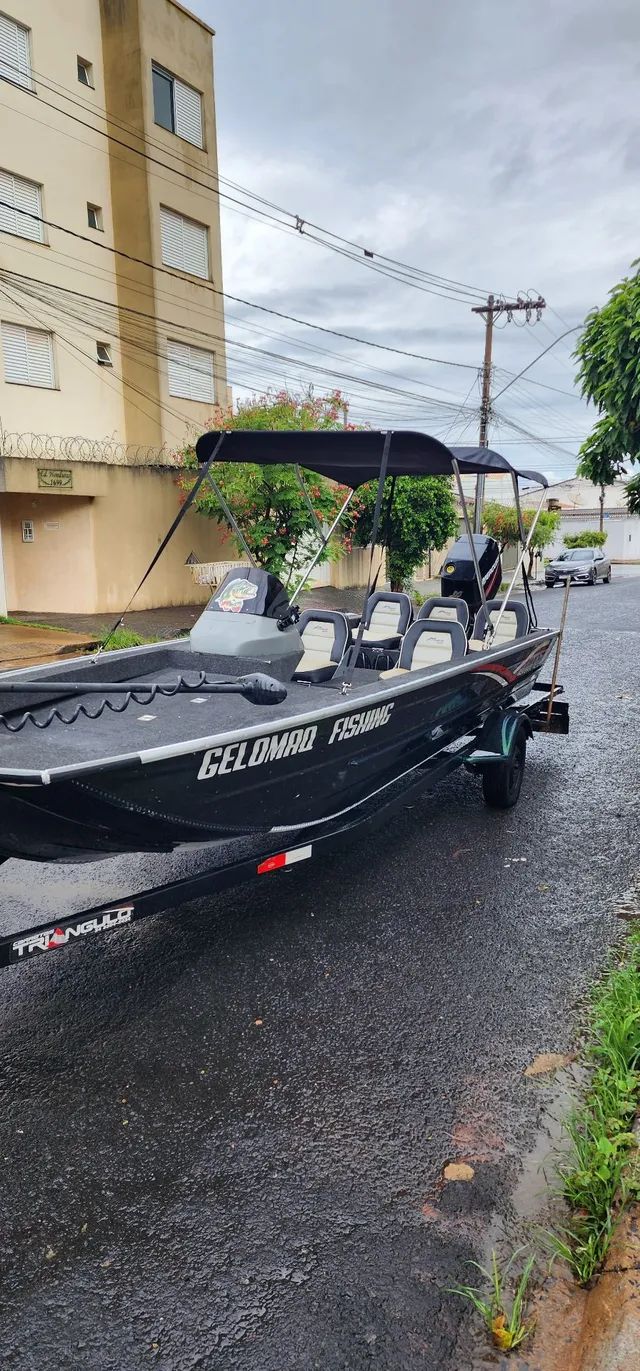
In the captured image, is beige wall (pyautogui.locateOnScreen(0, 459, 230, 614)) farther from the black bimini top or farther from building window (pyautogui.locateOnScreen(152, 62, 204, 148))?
the black bimini top

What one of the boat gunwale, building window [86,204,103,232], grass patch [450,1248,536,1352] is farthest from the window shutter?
grass patch [450,1248,536,1352]

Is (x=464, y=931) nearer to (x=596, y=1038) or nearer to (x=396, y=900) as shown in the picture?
(x=396, y=900)

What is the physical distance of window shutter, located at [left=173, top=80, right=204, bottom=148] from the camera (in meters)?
20.5

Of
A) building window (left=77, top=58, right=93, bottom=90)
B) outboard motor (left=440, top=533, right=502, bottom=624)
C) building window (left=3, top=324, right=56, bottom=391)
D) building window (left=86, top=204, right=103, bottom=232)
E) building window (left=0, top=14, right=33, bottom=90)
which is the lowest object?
outboard motor (left=440, top=533, right=502, bottom=624)

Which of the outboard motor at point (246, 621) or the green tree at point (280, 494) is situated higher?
the green tree at point (280, 494)

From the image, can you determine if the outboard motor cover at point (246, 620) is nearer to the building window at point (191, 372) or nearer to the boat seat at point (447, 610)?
the boat seat at point (447, 610)

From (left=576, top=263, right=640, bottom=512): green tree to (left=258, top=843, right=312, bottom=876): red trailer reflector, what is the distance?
151 inches

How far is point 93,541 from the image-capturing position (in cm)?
1653

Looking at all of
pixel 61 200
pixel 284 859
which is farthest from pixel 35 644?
pixel 61 200

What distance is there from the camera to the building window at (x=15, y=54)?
1684 cm

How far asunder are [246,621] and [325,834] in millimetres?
1823

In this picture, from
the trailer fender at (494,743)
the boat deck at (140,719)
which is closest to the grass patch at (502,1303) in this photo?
the boat deck at (140,719)

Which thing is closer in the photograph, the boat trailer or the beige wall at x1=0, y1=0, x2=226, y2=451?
the boat trailer

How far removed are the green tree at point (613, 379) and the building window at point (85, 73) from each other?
17606 mm
